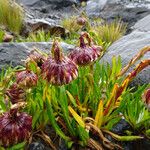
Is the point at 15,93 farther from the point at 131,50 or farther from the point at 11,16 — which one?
the point at 11,16

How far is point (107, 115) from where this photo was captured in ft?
8.95

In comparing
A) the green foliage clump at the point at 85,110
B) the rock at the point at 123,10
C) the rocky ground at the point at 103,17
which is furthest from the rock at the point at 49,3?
→ the green foliage clump at the point at 85,110

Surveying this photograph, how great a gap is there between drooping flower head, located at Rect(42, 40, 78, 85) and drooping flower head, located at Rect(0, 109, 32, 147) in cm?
23

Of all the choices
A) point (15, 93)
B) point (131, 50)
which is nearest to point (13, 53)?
point (131, 50)

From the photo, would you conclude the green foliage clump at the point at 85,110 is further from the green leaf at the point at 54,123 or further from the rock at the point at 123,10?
the rock at the point at 123,10

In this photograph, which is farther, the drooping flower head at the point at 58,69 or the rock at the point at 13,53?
the rock at the point at 13,53

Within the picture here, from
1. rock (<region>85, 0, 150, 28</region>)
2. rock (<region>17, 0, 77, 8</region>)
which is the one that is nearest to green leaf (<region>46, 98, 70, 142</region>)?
rock (<region>85, 0, 150, 28</region>)

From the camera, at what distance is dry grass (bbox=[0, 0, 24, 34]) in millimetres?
9688

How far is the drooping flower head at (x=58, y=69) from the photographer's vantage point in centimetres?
200

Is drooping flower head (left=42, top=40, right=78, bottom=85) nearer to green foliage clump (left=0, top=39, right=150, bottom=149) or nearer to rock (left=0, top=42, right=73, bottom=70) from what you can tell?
green foliage clump (left=0, top=39, right=150, bottom=149)

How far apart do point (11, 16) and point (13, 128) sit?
8.21m

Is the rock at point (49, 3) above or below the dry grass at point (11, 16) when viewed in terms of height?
below

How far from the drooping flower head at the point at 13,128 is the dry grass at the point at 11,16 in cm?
771

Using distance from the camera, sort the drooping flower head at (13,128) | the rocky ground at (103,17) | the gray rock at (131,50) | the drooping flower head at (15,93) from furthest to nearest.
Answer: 1. the rocky ground at (103,17)
2. the gray rock at (131,50)
3. the drooping flower head at (15,93)
4. the drooping flower head at (13,128)
